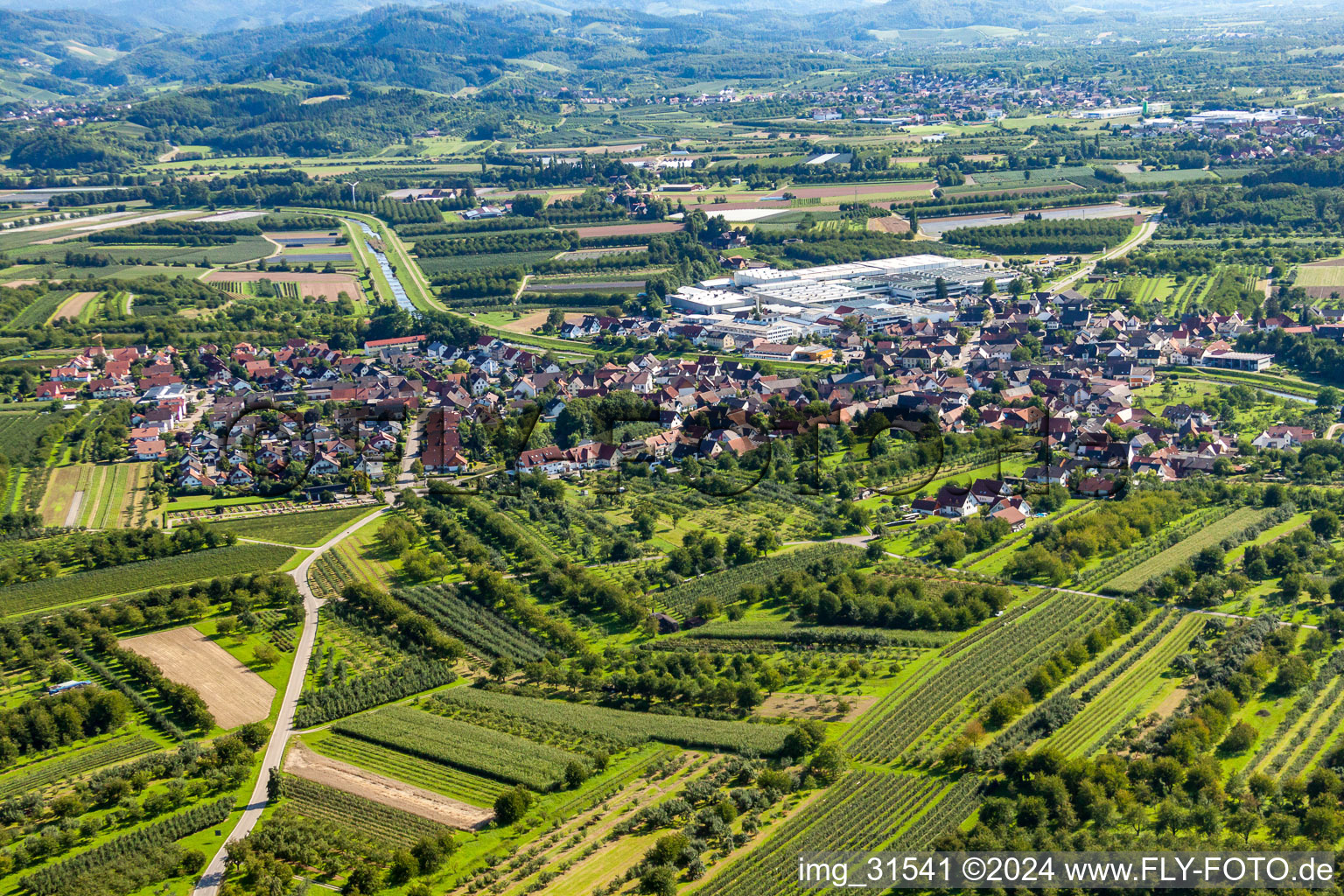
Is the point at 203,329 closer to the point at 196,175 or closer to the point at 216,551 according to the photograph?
the point at 216,551

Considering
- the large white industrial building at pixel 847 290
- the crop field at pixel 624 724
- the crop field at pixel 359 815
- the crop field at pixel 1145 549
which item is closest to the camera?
the crop field at pixel 359 815

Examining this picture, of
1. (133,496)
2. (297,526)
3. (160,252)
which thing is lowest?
(297,526)

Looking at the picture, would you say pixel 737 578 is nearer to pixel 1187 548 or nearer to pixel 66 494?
pixel 1187 548

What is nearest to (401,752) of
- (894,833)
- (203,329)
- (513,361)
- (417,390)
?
(894,833)

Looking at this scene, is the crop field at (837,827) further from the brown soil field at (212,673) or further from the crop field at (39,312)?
the crop field at (39,312)

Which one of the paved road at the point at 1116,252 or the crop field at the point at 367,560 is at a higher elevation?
the paved road at the point at 1116,252

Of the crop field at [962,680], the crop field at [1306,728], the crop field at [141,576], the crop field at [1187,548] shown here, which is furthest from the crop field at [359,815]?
the crop field at [1187,548]

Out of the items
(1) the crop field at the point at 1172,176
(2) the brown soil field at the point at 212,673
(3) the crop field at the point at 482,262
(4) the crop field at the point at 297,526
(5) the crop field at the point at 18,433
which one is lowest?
(2) the brown soil field at the point at 212,673

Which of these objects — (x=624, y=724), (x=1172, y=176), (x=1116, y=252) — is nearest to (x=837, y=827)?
(x=624, y=724)
